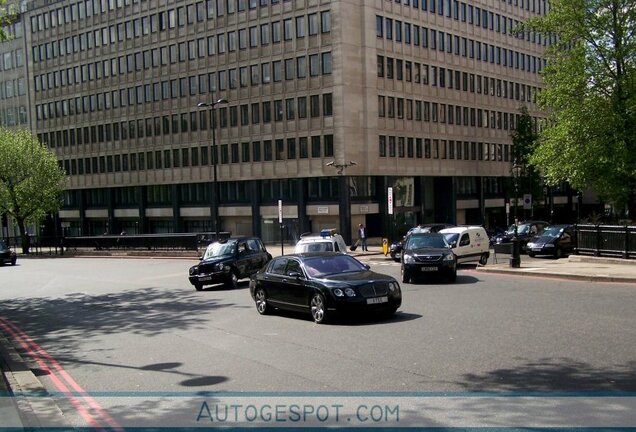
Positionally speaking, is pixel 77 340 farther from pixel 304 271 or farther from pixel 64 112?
pixel 64 112

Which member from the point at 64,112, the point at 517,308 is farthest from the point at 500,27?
the point at 517,308

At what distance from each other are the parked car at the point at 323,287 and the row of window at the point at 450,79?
143ft

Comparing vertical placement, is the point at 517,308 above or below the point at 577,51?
below

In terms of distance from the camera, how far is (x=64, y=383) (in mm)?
9188

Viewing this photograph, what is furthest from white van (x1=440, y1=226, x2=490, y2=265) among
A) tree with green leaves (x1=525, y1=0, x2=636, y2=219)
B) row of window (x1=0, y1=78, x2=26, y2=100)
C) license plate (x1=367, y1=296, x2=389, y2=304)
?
row of window (x1=0, y1=78, x2=26, y2=100)

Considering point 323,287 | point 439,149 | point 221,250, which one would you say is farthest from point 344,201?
point 323,287

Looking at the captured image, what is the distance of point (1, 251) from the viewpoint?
42.7 meters

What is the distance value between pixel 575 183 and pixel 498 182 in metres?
36.7

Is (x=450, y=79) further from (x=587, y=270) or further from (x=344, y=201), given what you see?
(x=587, y=270)

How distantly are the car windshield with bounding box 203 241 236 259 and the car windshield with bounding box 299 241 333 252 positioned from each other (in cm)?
257

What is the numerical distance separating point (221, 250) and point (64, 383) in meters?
13.7

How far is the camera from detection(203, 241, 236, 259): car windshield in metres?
22.6

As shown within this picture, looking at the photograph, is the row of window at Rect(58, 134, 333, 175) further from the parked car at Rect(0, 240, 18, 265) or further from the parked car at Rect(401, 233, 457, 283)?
the parked car at Rect(401, 233, 457, 283)

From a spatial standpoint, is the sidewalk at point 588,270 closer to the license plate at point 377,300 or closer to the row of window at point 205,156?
the license plate at point 377,300
